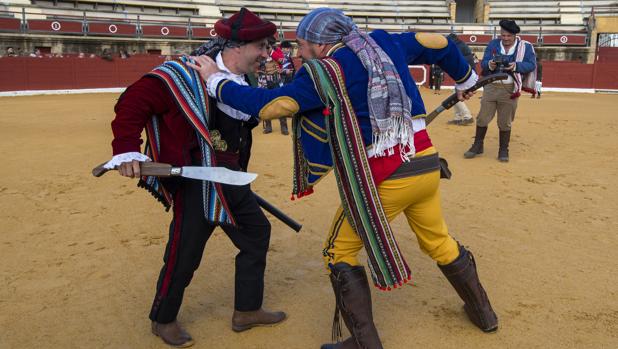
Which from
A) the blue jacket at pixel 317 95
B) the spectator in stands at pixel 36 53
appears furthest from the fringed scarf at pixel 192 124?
the spectator in stands at pixel 36 53

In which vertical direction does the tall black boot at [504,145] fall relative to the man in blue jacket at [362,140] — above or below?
below

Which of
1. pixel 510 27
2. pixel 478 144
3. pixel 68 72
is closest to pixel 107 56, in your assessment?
pixel 68 72

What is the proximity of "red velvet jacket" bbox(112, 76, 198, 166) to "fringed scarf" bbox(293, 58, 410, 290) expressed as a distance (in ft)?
1.48

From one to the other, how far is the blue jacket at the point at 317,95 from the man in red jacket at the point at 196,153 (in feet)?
0.58

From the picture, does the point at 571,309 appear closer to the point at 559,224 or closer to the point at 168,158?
the point at 559,224

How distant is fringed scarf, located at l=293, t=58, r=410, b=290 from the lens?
75.6 inches

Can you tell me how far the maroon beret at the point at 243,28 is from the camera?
6.82 ft

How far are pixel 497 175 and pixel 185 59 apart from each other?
402 cm

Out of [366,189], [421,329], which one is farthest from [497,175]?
[366,189]

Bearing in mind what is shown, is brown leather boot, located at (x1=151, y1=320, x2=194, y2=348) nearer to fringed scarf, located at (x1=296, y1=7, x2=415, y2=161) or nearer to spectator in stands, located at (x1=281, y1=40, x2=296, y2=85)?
fringed scarf, located at (x1=296, y1=7, x2=415, y2=161)

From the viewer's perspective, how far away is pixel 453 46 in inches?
90.3

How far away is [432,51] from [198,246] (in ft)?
4.14

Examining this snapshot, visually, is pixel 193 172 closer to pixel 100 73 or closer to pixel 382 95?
pixel 382 95

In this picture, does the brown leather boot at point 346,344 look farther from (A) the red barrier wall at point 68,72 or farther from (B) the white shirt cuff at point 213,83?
(A) the red barrier wall at point 68,72
